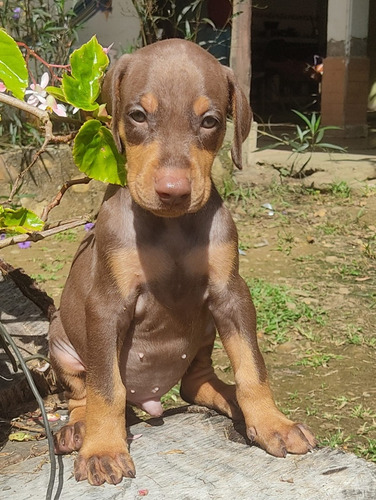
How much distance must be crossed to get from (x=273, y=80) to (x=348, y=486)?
14.7 meters

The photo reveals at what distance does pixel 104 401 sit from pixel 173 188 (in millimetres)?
779

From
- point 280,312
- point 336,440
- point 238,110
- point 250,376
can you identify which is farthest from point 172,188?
point 280,312

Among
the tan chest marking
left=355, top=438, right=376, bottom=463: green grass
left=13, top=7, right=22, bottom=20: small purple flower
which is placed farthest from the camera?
left=13, top=7, right=22, bottom=20: small purple flower

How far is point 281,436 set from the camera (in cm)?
239

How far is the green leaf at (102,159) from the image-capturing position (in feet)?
8.20

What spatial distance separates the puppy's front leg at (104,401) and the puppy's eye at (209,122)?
2.15 ft

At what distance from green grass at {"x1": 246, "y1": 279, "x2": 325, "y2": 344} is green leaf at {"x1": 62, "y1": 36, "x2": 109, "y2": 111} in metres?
Answer: 2.72

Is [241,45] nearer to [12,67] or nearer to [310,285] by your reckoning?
[310,285]

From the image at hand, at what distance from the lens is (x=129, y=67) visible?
7.99ft

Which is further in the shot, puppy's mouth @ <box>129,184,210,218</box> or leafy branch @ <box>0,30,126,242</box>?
leafy branch @ <box>0,30,126,242</box>

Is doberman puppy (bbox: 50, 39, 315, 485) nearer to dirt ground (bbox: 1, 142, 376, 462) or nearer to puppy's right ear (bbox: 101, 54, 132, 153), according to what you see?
puppy's right ear (bbox: 101, 54, 132, 153)

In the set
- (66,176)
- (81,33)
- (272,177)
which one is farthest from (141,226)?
(81,33)

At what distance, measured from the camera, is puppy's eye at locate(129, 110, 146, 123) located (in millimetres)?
2287

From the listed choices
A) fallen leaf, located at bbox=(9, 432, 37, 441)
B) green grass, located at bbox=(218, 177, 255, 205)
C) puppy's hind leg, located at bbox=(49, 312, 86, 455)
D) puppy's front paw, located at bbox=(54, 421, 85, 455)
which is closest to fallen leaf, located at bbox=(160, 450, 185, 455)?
puppy's front paw, located at bbox=(54, 421, 85, 455)
